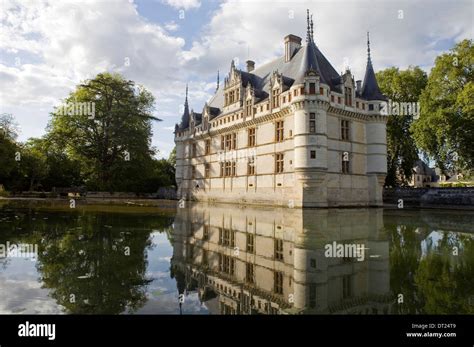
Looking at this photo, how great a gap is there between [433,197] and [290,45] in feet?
58.9

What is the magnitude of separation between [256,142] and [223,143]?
5.64 m

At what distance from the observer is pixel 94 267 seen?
22.0 feet

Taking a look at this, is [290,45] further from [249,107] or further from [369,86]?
[369,86]

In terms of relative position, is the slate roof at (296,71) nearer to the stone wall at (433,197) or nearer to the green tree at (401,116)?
the green tree at (401,116)

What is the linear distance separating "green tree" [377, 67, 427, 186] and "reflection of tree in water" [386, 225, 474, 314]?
3011cm

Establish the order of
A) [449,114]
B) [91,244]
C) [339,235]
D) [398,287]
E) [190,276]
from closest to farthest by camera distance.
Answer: [398,287]
[190,276]
[91,244]
[339,235]
[449,114]

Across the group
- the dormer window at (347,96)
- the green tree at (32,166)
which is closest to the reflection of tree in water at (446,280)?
the dormer window at (347,96)

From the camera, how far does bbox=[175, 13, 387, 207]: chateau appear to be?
25.4m

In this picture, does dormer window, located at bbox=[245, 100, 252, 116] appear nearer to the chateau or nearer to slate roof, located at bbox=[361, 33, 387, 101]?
the chateau

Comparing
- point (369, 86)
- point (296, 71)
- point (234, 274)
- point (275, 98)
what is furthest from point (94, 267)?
point (369, 86)

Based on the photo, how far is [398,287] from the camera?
18.3 feet
